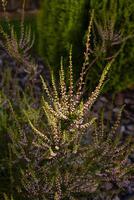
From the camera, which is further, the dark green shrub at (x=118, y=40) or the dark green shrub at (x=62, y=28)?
the dark green shrub at (x=62, y=28)

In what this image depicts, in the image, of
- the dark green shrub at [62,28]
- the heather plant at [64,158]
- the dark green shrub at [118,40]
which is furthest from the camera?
the dark green shrub at [62,28]

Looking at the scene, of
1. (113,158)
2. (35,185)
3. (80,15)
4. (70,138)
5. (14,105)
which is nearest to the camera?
(70,138)

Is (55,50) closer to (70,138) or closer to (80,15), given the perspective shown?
(80,15)

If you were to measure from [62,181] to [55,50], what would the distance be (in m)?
1.66

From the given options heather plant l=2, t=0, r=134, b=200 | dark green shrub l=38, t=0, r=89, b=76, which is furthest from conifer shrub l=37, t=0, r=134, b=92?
heather plant l=2, t=0, r=134, b=200

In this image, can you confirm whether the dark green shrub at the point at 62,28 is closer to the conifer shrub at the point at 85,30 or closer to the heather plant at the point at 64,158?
the conifer shrub at the point at 85,30

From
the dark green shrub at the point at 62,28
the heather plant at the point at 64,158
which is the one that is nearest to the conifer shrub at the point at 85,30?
the dark green shrub at the point at 62,28

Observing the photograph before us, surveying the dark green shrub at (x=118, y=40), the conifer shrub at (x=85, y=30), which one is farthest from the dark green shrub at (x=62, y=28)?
the dark green shrub at (x=118, y=40)

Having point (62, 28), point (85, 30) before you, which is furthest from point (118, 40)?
point (62, 28)

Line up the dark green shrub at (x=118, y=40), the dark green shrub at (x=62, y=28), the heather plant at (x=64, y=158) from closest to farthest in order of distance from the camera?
the heather plant at (x=64, y=158) < the dark green shrub at (x=118, y=40) < the dark green shrub at (x=62, y=28)

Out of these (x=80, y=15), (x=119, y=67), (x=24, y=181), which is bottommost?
(x=24, y=181)

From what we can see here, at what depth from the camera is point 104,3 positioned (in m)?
3.60

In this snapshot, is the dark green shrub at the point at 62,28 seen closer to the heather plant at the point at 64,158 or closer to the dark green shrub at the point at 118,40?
the dark green shrub at the point at 118,40

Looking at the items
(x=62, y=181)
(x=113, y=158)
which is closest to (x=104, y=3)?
(x=113, y=158)
